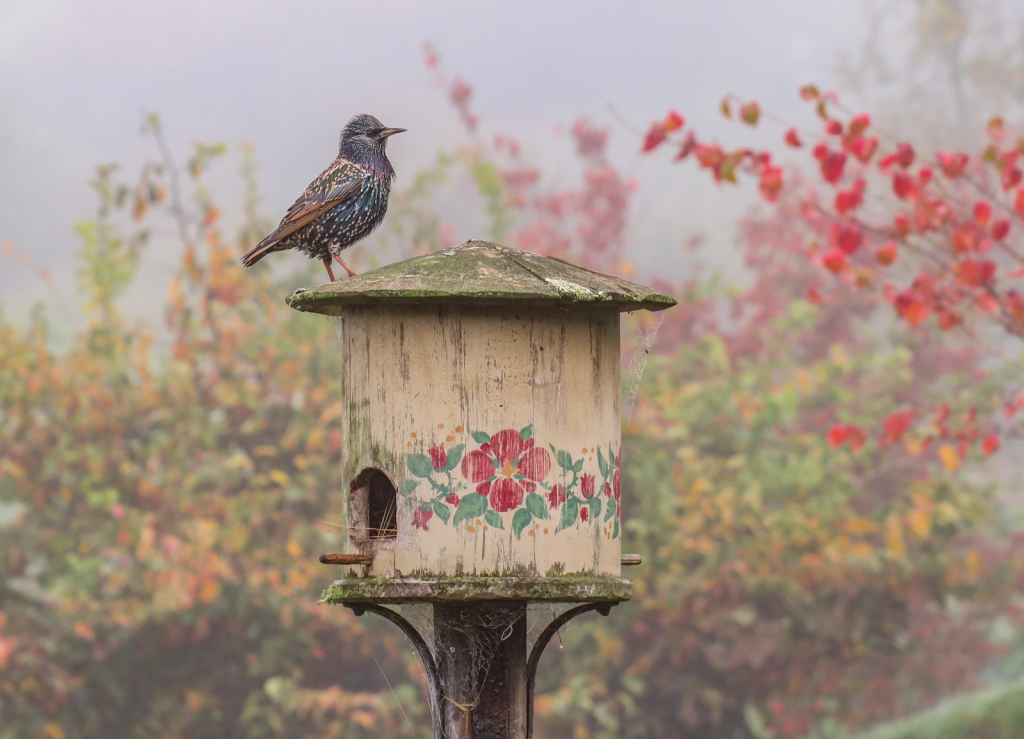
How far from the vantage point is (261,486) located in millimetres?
8773

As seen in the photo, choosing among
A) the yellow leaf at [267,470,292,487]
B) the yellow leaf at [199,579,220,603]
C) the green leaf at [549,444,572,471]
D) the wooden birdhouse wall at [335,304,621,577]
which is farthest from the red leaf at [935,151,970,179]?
the yellow leaf at [199,579,220,603]

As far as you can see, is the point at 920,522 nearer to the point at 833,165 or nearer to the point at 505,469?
the point at 833,165

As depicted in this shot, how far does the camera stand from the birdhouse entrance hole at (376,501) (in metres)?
3.05

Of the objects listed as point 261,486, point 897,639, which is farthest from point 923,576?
point 261,486

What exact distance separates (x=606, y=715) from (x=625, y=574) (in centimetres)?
101

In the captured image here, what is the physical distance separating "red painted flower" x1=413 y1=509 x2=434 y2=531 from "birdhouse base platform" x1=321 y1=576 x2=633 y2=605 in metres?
0.13

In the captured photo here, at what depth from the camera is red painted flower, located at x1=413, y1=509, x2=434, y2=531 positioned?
2945 millimetres

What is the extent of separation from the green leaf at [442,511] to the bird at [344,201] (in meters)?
0.73

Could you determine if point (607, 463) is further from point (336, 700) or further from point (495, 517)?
point (336, 700)

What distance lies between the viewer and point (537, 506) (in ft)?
9.75

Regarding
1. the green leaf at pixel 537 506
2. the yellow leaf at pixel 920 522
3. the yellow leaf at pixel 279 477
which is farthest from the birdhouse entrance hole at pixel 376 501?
the yellow leaf at pixel 920 522

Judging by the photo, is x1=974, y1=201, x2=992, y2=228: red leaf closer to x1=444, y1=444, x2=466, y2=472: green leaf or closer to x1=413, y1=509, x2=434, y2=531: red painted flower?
x1=444, y1=444, x2=466, y2=472: green leaf

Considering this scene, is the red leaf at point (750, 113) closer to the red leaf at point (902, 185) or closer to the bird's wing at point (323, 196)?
the red leaf at point (902, 185)

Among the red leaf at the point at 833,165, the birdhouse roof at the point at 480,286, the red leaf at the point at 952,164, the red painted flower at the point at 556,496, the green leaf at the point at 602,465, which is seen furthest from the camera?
the red leaf at the point at 833,165
